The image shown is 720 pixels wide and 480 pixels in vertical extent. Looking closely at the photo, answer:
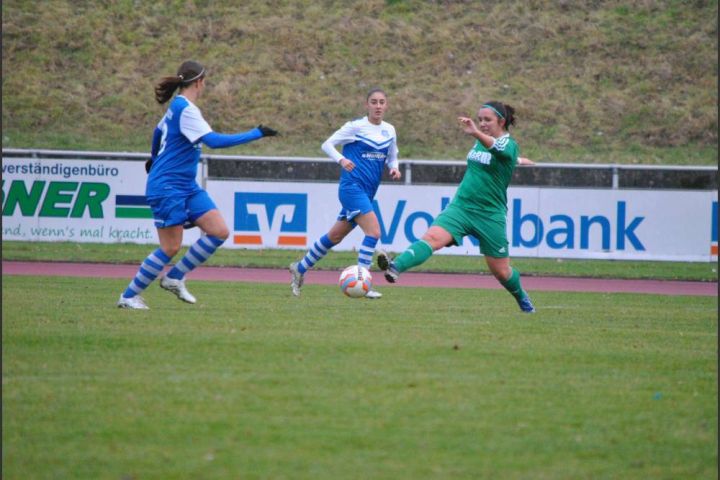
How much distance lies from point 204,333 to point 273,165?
51.3ft

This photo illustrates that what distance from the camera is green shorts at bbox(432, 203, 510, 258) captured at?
1156 centimetres

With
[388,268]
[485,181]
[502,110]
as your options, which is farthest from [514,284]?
[502,110]

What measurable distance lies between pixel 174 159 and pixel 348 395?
15.1 feet

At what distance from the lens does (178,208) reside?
10836mm

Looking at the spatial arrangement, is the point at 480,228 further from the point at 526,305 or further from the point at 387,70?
the point at 387,70

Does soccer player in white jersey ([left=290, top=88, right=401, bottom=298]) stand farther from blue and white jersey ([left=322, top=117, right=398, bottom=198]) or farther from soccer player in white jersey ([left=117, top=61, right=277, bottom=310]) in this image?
soccer player in white jersey ([left=117, top=61, right=277, bottom=310])

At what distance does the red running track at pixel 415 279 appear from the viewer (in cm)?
1710

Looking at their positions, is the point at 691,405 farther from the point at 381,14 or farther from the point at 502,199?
the point at 381,14

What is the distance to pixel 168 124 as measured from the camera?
1085 cm

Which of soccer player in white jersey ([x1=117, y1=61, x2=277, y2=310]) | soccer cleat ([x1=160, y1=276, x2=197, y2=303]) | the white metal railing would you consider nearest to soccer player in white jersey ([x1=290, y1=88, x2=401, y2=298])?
soccer cleat ([x1=160, y1=276, x2=197, y2=303])

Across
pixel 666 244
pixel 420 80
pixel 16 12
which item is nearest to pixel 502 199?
→ pixel 666 244

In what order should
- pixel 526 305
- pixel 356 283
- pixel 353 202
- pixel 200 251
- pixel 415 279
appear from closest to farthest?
pixel 200 251, pixel 356 283, pixel 526 305, pixel 353 202, pixel 415 279

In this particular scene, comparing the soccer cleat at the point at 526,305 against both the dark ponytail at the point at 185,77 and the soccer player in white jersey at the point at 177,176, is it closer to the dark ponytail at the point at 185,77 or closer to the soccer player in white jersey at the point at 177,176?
the soccer player in white jersey at the point at 177,176

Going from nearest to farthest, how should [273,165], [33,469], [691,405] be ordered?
[33,469] < [691,405] < [273,165]
